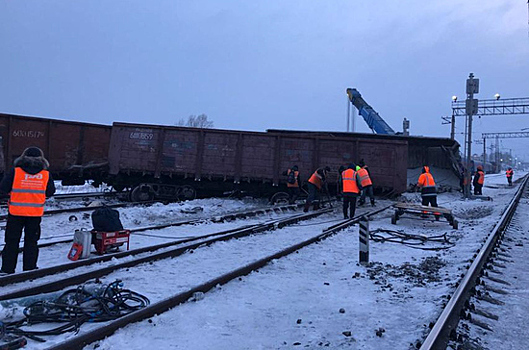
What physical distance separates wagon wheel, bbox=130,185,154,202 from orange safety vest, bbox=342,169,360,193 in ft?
25.1

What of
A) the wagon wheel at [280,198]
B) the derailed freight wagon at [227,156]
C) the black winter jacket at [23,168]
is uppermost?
the derailed freight wagon at [227,156]

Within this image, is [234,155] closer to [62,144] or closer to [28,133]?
[62,144]

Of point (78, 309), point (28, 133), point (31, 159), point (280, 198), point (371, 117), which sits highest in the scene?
point (371, 117)

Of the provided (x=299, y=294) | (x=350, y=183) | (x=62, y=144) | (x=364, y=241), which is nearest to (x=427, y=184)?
(x=350, y=183)

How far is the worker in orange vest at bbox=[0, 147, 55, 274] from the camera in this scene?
504 cm

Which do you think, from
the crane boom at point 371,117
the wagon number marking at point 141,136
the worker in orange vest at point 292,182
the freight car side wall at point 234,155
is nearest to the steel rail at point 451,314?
the worker in orange vest at point 292,182

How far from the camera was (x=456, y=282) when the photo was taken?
4.96 m

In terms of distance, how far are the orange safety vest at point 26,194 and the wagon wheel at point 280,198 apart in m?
10.3

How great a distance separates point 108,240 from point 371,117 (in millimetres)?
25480

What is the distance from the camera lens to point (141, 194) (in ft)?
47.5

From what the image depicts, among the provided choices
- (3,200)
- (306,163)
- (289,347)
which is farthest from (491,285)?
(3,200)

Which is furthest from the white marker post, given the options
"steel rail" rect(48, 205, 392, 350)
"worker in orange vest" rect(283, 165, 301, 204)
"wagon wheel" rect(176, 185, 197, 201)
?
"wagon wheel" rect(176, 185, 197, 201)

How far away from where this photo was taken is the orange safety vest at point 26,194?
16.6 ft

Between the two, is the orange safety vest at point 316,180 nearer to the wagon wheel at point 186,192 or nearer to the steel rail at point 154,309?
the wagon wheel at point 186,192
